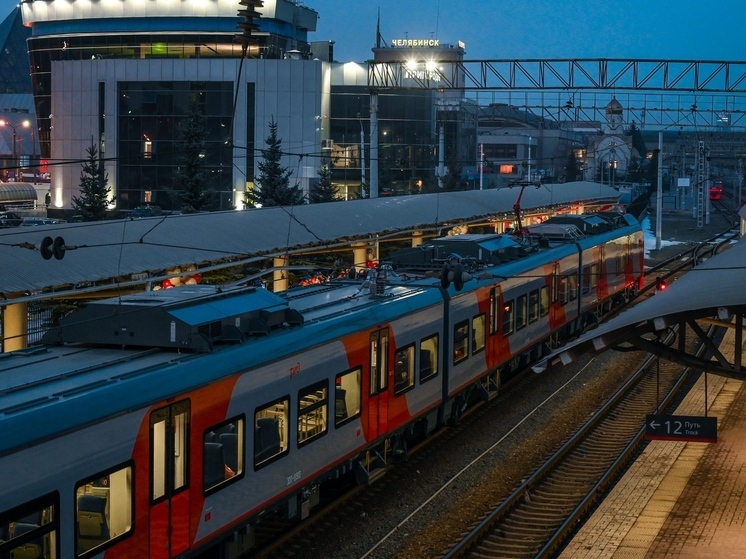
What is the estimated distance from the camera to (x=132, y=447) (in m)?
9.02

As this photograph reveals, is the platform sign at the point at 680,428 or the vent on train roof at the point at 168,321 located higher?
the vent on train roof at the point at 168,321

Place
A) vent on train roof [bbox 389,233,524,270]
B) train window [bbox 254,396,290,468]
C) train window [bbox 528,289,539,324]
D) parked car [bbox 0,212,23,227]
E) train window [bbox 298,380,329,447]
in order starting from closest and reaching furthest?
train window [bbox 254,396,290,468], train window [bbox 298,380,329,447], vent on train roof [bbox 389,233,524,270], train window [bbox 528,289,539,324], parked car [bbox 0,212,23,227]

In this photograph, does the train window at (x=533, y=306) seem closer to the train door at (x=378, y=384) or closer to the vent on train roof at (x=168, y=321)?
the train door at (x=378, y=384)

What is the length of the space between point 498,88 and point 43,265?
19978 millimetres

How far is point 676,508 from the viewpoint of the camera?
563 inches

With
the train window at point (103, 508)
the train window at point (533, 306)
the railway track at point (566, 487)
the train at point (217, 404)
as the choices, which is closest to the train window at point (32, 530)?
the train at point (217, 404)

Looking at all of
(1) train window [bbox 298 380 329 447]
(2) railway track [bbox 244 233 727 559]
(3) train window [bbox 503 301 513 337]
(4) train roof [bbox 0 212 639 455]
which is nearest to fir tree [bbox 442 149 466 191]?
(3) train window [bbox 503 301 513 337]

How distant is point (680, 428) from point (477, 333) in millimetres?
4440

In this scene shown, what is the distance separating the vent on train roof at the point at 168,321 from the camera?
10523 mm

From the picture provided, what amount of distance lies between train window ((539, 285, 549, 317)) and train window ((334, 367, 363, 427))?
10146 millimetres

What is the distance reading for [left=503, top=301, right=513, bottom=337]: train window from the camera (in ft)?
Result: 65.8

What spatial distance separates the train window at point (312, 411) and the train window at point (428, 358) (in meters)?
3.39

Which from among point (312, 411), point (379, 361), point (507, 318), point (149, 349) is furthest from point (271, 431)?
point (507, 318)

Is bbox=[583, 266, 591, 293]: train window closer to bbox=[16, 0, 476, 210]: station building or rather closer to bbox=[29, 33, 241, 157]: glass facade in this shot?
bbox=[16, 0, 476, 210]: station building
